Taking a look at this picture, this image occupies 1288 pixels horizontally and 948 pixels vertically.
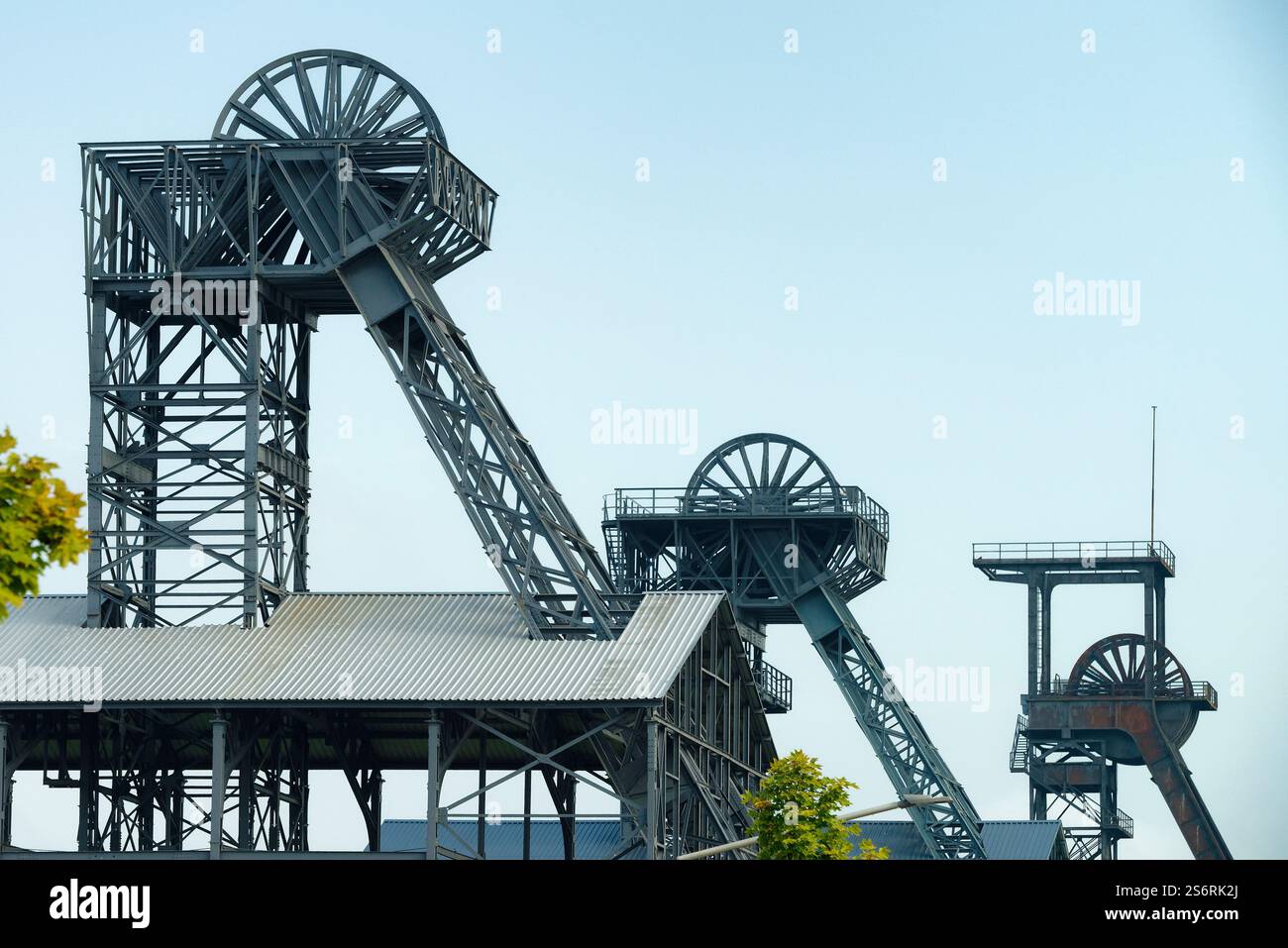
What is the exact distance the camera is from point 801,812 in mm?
63281

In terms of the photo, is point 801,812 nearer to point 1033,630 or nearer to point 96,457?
point 96,457

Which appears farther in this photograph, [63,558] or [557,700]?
[557,700]

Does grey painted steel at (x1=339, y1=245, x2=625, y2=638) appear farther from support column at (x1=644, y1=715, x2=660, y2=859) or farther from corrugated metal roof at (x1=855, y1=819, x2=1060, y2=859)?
corrugated metal roof at (x1=855, y1=819, x2=1060, y2=859)

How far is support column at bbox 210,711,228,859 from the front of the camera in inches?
2554

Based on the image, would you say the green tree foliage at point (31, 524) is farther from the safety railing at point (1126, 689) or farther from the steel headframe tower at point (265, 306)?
the safety railing at point (1126, 689)

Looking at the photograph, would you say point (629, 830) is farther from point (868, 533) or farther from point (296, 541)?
point (868, 533)

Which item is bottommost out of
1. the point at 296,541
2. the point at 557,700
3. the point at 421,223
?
the point at 557,700

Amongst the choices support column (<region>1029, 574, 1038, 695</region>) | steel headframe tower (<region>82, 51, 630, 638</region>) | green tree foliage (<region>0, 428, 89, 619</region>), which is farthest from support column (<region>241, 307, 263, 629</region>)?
support column (<region>1029, 574, 1038, 695</region>)

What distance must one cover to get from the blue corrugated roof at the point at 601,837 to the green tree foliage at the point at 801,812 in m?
27.8

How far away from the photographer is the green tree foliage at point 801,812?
62.6 meters

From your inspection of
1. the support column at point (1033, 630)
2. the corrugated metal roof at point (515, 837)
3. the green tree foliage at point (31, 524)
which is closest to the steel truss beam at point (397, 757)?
the corrugated metal roof at point (515, 837)

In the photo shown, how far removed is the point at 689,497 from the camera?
101m
